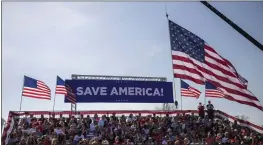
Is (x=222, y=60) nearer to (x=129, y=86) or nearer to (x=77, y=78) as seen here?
(x=129, y=86)

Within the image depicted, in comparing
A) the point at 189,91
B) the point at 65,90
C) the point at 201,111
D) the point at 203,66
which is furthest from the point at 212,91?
the point at 65,90

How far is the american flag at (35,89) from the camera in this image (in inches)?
738

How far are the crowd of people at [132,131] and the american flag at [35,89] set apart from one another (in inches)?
52.0

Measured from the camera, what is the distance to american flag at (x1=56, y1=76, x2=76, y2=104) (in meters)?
20.2

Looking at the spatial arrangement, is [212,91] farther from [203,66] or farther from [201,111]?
[201,111]

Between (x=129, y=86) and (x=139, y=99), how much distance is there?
967 mm

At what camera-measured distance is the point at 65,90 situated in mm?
20484

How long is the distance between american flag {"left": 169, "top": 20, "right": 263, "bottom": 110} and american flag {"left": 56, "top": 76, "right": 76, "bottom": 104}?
21.2 feet

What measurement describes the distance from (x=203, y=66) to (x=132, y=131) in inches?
179

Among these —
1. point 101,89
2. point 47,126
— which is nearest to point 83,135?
point 47,126

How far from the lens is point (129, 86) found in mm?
21672

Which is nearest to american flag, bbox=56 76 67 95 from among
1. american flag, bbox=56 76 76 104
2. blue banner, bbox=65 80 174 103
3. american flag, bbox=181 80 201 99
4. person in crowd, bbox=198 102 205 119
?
american flag, bbox=56 76 76 104

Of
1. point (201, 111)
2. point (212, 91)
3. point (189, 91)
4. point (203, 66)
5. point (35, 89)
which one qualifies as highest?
point (203, 66)

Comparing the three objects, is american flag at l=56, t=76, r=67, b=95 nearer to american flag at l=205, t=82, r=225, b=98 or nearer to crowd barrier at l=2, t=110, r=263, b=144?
crowd barrier at l=2, t=110, r=263, b=144
